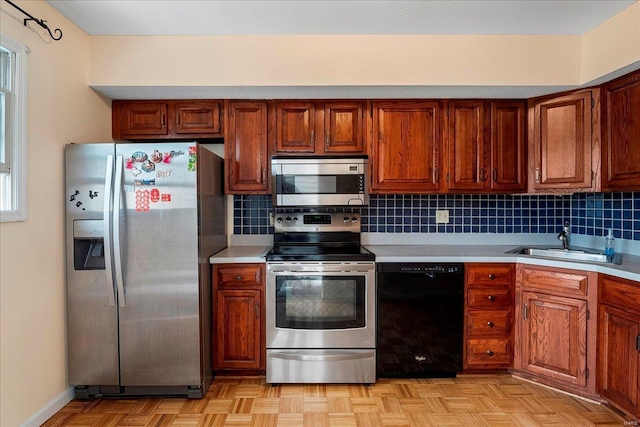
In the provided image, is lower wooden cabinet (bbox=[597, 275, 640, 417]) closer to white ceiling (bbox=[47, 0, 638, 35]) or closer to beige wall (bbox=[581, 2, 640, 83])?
beige wall (bbox=[581, 2, 640, 83])

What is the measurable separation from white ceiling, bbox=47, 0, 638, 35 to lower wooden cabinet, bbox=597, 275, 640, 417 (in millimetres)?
1632

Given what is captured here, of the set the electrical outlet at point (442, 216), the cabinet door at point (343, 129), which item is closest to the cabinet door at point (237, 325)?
the cabinet door at point (343, 129)

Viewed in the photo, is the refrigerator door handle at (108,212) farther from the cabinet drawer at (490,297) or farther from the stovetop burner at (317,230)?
the cabinet drawer at (490,297)

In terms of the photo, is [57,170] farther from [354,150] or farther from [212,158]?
[354,150]

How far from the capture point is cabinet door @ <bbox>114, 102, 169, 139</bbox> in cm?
302

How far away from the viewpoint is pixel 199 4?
228 cm

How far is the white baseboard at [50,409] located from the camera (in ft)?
7.14

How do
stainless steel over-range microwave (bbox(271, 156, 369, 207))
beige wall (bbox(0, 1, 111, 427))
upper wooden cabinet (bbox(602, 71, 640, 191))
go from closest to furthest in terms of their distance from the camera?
1. beige wall (bbox(0, 1, 111, 427))
2. upper wooden cabinet (bbox(602, 71, 640, 191))
3. stainless steel over-range microwave (bbox(271, 156, 369, 207))

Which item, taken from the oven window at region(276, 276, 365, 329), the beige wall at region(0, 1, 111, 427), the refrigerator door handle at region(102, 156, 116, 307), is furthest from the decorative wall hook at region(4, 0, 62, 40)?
the oven window at region(276, 276, 365, 329)

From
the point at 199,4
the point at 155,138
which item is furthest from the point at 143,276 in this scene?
the point at 199,4

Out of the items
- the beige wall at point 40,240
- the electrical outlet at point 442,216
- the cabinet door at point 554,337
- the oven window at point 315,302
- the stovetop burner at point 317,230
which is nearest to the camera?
the beige wall at point 40,240

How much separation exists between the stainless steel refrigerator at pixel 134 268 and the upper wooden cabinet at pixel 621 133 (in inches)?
107

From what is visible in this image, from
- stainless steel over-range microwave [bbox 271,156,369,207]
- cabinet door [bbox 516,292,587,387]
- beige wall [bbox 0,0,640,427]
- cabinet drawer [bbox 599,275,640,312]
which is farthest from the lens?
stainless steel over-range microwave [bbox 271,156,369,207]

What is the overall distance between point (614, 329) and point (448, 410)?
3.59 ft
